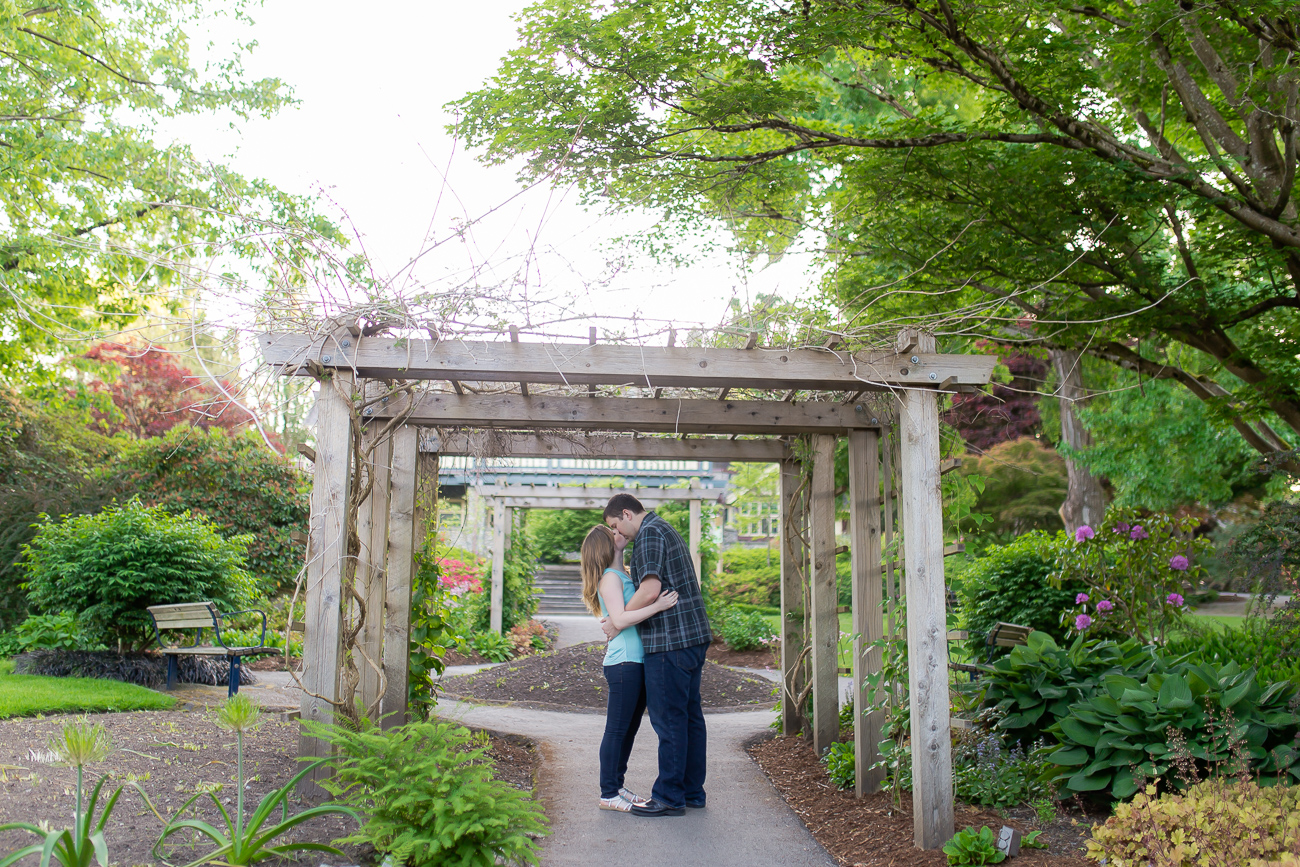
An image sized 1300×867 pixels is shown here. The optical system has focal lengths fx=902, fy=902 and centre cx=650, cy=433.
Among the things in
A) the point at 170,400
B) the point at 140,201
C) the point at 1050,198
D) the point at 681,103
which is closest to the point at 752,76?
the point at 681,103

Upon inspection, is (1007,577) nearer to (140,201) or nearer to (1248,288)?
(1248,288)

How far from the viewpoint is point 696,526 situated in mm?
14305

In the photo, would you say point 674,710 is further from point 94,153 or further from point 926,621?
point 94,153

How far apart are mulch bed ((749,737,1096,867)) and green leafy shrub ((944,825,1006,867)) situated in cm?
7

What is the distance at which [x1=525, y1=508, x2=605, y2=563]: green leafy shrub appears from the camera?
23562 mm

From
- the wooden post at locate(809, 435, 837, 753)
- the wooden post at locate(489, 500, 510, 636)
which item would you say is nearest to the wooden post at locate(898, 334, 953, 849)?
the wooden post at locate(809, 435, 837, 753)

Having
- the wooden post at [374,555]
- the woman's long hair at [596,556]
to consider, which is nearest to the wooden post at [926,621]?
the woman's long hair at [596,556]

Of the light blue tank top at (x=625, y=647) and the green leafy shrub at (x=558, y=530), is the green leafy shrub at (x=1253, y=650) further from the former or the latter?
the green leafy shrub at (x=558, y=530)

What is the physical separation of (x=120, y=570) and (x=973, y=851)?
686 centimetres

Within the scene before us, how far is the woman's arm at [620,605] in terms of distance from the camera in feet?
14.5

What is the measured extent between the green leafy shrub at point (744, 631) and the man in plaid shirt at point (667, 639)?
8.57 meters

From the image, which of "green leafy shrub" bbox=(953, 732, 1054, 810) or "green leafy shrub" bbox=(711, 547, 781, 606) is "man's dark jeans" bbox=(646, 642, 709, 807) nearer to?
"green leafy shrub" bbox=(953, 732, 1054, 810)

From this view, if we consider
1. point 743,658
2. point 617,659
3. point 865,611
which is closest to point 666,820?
point 617,659

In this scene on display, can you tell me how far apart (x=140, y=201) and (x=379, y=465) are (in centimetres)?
724
